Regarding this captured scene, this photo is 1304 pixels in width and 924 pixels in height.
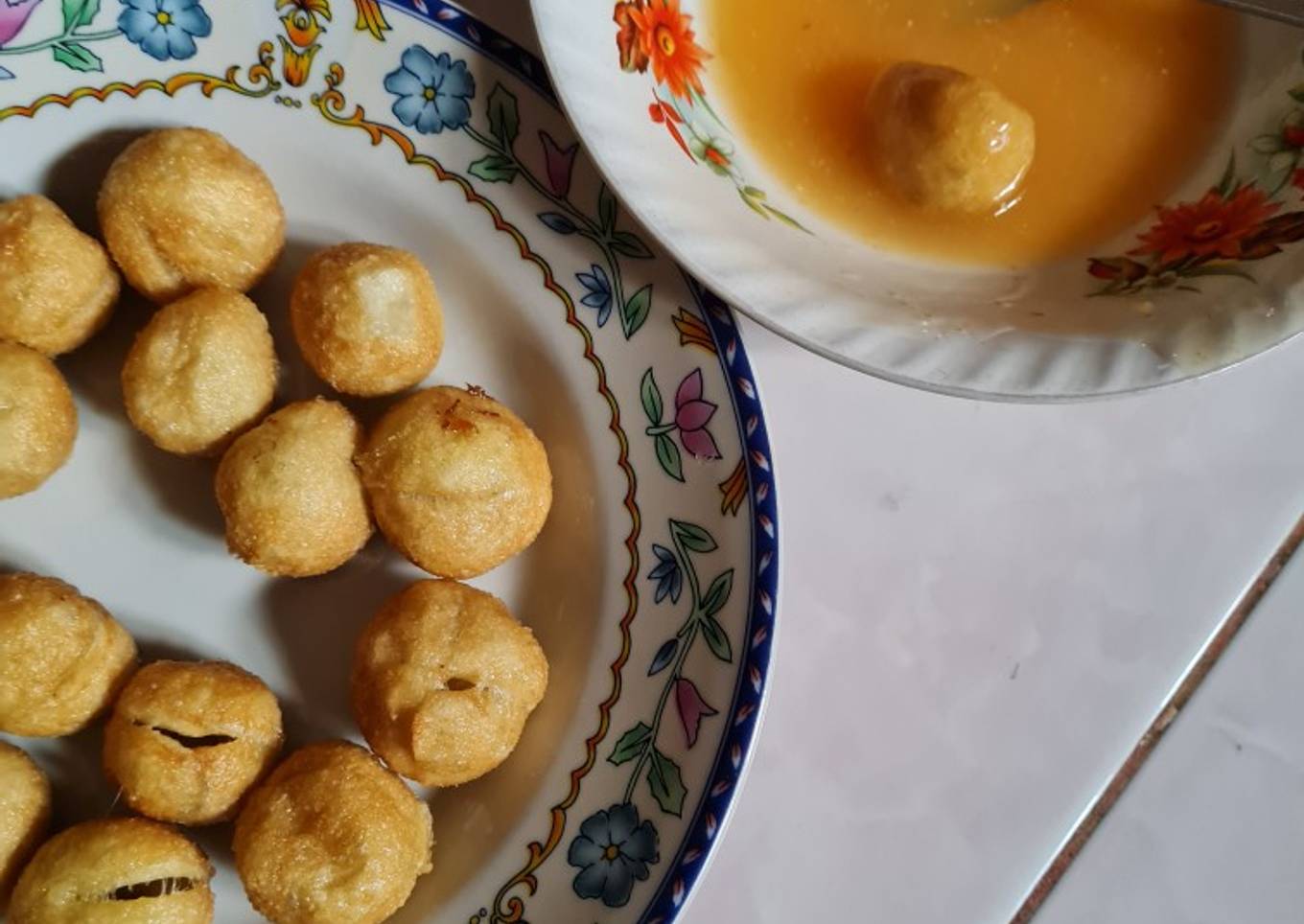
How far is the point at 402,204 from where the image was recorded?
91 cm

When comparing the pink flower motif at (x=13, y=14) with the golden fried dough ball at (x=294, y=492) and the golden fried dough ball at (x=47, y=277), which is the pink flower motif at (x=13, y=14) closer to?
the golden fried dough ball at (x=47, y=277)

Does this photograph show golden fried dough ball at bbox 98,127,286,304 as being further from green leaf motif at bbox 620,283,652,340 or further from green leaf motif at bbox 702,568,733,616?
green leaf motif at bbox 702,568,733,616

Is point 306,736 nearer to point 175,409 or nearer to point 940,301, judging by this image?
point 175,409

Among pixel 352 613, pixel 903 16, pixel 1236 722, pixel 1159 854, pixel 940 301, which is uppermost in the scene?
pixel 903 16

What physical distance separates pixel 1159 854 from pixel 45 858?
0.93 metres

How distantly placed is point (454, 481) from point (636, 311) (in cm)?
21

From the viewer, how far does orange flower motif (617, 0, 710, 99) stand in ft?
2.90

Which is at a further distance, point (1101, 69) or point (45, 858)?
point (1101, 69)

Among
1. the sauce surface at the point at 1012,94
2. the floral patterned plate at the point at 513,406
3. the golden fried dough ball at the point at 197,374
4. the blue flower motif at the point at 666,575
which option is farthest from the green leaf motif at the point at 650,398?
the golden fried dough ball at the point at 197,374

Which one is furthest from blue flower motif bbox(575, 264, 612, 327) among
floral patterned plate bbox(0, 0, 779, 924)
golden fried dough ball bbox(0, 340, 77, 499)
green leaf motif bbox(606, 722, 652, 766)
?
golden fried dough ball bbox(0, 340, 77, 499)

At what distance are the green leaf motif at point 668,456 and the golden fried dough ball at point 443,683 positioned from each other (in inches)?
7.1

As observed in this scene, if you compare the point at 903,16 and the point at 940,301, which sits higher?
the point at 903,16

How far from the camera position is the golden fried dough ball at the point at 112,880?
789mm

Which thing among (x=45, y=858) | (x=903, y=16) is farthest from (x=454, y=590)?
(x=903, y=16)
